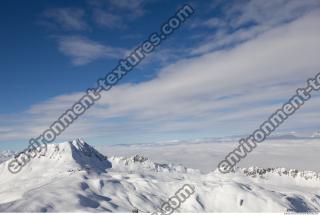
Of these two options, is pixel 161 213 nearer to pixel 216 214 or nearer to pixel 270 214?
pixel 216 214

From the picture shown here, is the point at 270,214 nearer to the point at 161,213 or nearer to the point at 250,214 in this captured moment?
the point at 250,214

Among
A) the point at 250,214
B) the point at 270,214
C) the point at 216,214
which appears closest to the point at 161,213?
the point at 216,214

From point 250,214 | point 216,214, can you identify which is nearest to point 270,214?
point 250,214

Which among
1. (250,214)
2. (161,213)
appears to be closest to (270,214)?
(250,214)

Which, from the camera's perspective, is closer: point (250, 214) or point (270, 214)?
point (250, 214)

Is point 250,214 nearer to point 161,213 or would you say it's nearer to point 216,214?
point 216,214

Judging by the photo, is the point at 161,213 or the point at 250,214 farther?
the point at 161,213

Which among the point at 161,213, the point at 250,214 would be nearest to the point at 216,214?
the point at 250,214
